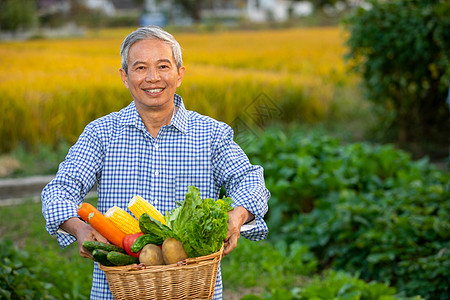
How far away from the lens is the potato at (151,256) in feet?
5.03

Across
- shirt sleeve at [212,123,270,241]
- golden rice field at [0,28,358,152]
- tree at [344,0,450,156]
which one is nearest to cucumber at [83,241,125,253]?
shirt sleeve at [212,123,270,241]

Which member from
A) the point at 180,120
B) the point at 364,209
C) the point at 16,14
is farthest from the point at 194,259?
the point at 16,14

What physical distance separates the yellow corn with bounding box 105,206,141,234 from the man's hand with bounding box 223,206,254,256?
0.92 feet

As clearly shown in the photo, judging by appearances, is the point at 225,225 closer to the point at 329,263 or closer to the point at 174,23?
the point at 329,263

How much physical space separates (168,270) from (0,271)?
→ 1663 millimetres

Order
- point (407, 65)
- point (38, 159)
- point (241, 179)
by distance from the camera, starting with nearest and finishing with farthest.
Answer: point (241, 179), point (38, 159), point (407, 65)

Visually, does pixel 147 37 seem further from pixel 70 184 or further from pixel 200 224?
pixel 200 224

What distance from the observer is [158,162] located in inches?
74.3

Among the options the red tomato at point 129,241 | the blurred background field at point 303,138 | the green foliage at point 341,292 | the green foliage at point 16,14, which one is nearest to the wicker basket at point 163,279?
the red tomato at point 129,241

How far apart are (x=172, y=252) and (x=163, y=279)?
0.25ft

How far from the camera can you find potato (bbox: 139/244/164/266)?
153cm

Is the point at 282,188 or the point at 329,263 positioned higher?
the point at 282,188

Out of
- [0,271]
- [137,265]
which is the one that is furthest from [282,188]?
[137,265]

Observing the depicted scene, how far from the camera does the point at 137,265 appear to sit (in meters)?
1.51
